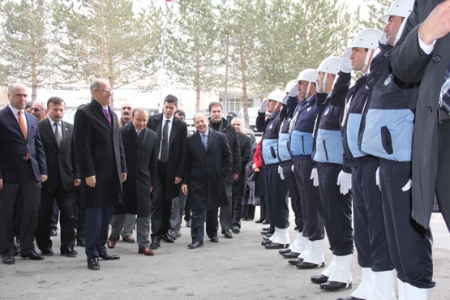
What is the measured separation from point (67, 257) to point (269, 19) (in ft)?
96.2

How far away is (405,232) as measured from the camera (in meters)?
3.34

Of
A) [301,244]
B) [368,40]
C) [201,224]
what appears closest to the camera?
[368,40]

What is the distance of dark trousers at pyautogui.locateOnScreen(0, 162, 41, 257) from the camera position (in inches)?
273

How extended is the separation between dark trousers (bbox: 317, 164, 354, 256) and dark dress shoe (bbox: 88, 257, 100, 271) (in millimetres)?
2822

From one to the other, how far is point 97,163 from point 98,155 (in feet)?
0.33

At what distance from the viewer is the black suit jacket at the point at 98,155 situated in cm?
659

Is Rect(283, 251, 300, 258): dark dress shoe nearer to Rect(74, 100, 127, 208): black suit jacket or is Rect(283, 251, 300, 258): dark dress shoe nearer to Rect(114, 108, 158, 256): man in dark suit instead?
Rect(114, 108, 158, 256): man in dark suit

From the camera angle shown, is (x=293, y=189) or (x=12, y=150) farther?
(x=293, y=189)

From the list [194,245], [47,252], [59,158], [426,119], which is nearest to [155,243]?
[194,245]

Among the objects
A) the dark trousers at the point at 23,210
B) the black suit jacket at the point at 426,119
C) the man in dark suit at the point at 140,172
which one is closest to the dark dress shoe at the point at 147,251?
the man in dark suit at the point at 140,172

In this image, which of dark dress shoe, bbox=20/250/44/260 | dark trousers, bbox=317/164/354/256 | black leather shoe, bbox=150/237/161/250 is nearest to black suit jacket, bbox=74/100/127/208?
dark dress shoe, bbox=20/250/44/260

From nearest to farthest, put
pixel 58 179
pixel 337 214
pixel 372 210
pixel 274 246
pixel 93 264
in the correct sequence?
pixel 372 210 → pixel 337 214 → pixel 93 264 → pixel 58 179 → pixel 274 246

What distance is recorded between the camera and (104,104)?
22.5 feet

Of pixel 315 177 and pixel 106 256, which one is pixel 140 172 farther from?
pixel 315 177
